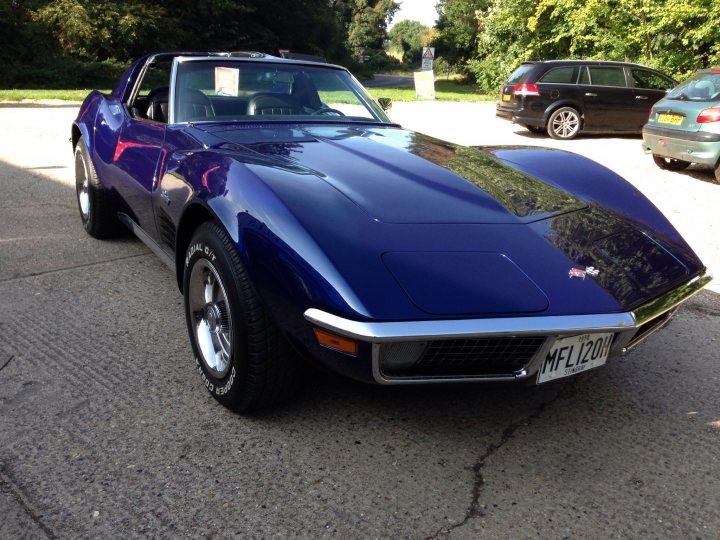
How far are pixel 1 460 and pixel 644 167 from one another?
869cm

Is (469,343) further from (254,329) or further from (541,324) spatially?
(254,329)

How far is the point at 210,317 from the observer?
263cm

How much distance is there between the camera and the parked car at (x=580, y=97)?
1201cm

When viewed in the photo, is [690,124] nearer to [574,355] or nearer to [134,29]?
[574,355]

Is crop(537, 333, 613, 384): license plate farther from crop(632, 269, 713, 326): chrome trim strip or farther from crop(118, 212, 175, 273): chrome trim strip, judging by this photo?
crop(118, 212, 175, 273): chrome trim strip

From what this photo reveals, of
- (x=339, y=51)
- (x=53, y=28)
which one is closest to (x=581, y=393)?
(x=53, y=28)

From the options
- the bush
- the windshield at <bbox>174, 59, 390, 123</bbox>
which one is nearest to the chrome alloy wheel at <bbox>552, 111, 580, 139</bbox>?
the windshield at <bbox>174, 59, 390, 123</bbox>

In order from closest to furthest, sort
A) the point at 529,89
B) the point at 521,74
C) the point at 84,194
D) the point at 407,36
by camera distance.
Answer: the point at 84,194
the point at 529,89
the point at 521,74
the point at 407,36

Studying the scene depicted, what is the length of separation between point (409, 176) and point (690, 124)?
21.1ft

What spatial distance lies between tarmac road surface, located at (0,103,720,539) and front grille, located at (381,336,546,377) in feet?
0.26

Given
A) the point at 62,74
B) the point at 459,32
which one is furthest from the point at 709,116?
the point at 459,32

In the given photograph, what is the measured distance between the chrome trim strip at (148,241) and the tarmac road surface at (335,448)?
0.35 metres

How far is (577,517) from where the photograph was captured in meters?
2.01

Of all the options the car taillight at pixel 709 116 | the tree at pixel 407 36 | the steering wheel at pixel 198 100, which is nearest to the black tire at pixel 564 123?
the car taillight at pixel 709 116
